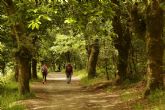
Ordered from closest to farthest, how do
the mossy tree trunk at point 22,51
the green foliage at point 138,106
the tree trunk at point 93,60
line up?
the green foliage at point 138,106 → the mossy tree trunk at point 22,51 → the tree trunk at point 93,60

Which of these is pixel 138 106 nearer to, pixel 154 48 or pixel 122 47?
pixel 154 48

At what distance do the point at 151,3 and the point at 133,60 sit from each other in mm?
11789

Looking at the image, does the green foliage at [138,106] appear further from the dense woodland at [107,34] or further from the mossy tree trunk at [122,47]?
the mossy tree trunk at [122,47]

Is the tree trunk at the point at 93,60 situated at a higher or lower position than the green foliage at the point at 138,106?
higher

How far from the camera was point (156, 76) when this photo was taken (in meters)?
17.0

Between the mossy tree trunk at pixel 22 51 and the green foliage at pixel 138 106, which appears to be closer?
the green foliage at pixel 138 106

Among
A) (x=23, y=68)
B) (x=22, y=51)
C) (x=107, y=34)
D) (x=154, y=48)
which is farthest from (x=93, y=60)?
(x=154, y=48)

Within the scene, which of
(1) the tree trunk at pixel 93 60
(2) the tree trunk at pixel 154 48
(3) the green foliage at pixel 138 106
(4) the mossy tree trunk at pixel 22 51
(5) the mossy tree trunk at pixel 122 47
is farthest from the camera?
(1) the tree trunk at pixel 93 60

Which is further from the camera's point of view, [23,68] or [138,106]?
[23,68]

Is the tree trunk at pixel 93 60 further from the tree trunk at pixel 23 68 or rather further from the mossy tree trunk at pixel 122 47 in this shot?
the tree trunk at pixel 23 68

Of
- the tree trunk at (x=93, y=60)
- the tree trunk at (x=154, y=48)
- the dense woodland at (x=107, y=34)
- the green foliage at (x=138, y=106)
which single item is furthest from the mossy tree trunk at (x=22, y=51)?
the tree trunk at (x=93, y=60)

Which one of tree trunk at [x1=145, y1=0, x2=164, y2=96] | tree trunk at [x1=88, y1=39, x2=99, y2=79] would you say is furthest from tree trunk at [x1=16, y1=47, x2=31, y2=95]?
tree trunk at [x1=88, y1=39, x2=99, y2=79]

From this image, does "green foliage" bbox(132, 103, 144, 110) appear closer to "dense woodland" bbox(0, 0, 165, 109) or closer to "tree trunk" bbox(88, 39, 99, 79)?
"dense woodland" bbox(0, 0, 165, 109)

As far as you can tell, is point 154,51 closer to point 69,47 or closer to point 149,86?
point 149,86
